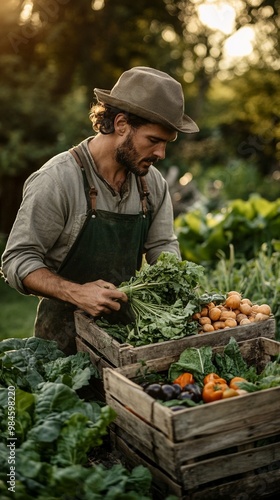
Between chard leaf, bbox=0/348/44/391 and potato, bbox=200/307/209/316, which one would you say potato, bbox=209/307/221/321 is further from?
chard leaf, bbox=0/348/44/391

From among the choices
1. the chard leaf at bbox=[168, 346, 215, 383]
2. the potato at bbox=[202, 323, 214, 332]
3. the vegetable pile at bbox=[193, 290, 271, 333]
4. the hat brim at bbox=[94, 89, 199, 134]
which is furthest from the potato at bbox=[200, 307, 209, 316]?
the hat brim at bbox=[94, 89, 199, 134]

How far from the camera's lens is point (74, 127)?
486 inches

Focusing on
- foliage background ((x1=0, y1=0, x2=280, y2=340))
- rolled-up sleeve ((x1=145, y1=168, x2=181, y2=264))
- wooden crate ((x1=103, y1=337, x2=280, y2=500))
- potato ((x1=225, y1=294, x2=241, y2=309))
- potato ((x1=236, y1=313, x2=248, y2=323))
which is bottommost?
wooden crate ((x1=103, y1=337, x2=280, y2=500))

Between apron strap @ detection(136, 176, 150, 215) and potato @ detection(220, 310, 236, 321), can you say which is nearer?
potato @ detection(220, 310, 236, 321)

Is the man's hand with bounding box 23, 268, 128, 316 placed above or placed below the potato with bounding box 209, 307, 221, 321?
above

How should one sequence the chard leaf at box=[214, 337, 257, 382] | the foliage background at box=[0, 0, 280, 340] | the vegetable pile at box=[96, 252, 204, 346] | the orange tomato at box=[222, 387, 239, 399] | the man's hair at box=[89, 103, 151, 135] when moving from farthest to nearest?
the foliage background at box=[0, 0, 280, 340] → the man's hair at box=[89, 103, 151, 135] → the vegetable pile at box=[96, 252, 204, 346] → the chard leaf at box=[214, 337, 257, 382] → the orange tomato at box=[222, 387, 239, 399]

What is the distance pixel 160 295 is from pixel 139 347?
0.49 meters

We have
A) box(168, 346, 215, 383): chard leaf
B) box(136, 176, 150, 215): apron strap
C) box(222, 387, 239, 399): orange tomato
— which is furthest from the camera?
box(136, 176, 150, 215): apron strap

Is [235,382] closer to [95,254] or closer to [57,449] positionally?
[57,449]

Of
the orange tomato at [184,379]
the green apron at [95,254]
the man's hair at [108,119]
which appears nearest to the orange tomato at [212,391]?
the orange tomato at [184,379]

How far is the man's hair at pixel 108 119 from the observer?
11.6ft

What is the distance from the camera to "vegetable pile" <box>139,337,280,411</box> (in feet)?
8.50

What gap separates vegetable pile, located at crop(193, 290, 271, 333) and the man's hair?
115cm

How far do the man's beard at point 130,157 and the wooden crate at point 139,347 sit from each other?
93 centimetres
